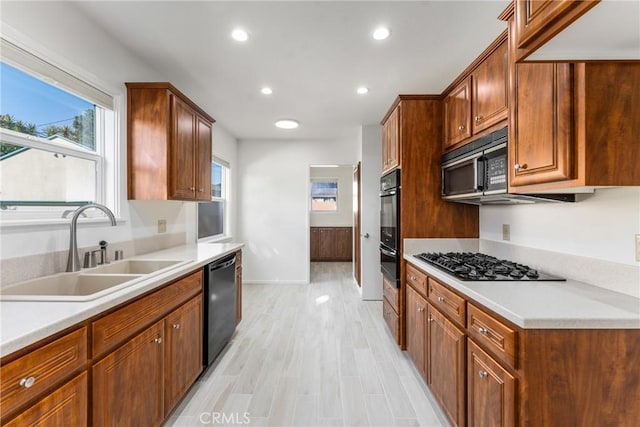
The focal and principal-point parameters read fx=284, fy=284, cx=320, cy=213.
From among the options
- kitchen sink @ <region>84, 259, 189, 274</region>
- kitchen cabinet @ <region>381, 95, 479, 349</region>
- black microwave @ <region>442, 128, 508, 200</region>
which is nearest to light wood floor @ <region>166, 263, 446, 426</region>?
kitchen cabinet @ <region>381, 95, 479, 349</region>

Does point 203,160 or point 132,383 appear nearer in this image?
point 132,383

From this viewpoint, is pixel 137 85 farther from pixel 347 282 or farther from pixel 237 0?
pixel 347 282

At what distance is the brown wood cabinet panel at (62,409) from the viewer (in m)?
0.90

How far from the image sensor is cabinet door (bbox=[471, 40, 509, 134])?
5.66 feet

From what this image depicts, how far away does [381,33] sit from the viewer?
206 centimetres

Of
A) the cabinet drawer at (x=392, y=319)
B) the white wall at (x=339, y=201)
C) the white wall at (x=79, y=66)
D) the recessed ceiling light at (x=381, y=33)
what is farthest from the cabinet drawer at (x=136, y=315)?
the white wall at (x=339, y=201)

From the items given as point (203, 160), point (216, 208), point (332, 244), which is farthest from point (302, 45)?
point (332, 244)

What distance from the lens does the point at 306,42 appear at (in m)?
2.16

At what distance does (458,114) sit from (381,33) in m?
0.87

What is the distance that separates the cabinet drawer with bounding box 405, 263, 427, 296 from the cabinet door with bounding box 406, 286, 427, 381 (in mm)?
51

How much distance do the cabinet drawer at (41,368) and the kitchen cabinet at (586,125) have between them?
81.6 inches

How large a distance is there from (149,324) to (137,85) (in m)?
1.82

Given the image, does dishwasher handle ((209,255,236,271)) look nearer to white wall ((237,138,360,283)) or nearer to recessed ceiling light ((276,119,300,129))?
recessed ceiling light ((276,119,300,129))

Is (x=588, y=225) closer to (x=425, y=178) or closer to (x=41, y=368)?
(x=425, y=178)
